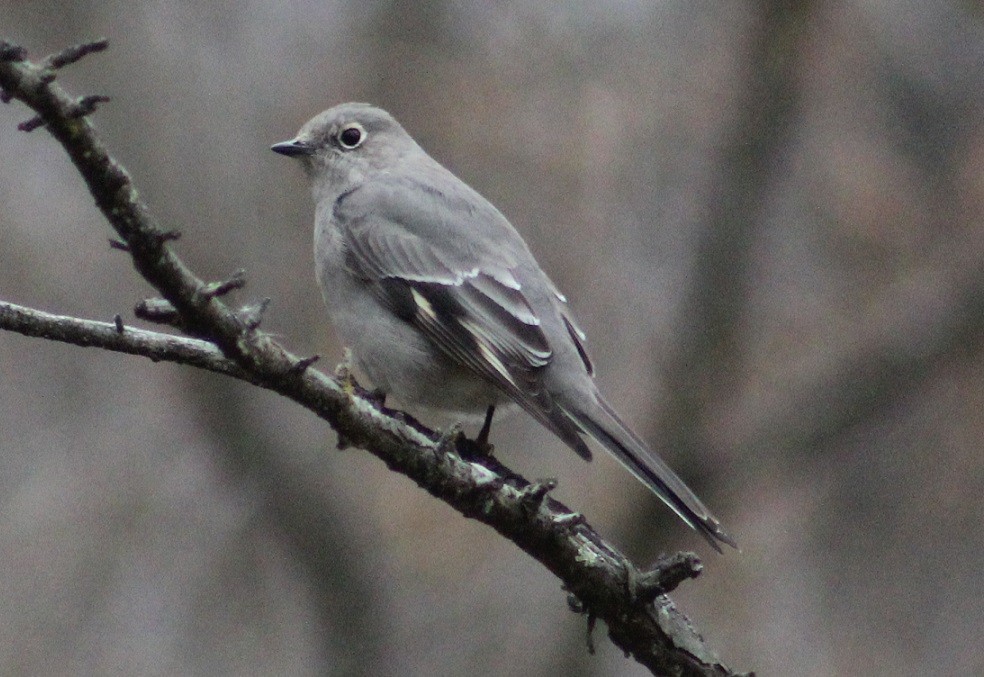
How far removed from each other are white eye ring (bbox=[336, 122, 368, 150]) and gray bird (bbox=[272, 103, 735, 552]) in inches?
4.0

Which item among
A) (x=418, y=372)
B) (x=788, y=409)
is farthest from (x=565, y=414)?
(x=788, y=409)

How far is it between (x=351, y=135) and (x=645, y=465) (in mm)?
3051

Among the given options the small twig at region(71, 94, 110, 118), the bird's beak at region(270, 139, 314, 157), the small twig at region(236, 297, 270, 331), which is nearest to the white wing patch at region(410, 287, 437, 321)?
the bird's beak at region(270, 139, 314, 157)

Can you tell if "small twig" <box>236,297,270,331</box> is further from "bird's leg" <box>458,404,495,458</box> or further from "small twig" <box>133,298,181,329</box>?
"bird's leg" <box>458,404,495,458</box>

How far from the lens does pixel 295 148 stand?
6.87 metres

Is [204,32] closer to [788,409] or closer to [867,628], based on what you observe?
[788,409]

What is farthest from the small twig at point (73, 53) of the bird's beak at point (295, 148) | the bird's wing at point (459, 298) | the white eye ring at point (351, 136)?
the white eye ring at point (351, 136)

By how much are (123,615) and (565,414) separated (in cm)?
526

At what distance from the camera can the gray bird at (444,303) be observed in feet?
18.0

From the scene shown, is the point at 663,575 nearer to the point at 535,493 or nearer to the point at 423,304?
the point at 535,493

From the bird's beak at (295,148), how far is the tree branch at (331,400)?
Answer: 2861 mm

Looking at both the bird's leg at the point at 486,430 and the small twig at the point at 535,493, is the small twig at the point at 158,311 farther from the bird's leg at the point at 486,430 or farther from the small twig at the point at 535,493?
the bird's leg at the point at 486,430

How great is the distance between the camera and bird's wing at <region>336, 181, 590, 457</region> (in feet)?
18.1

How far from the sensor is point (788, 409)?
8812 mm
